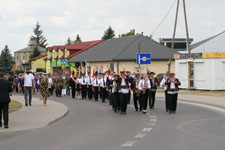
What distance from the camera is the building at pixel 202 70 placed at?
118 ft

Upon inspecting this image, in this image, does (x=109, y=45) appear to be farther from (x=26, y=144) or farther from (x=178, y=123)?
(x=26, y=144)

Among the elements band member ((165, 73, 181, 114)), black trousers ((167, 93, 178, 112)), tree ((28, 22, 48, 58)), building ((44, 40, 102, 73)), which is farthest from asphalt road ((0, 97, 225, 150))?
tree ((28, 22, 48, 58))

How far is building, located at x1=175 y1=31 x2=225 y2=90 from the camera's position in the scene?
36.0m

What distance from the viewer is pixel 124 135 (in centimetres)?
1167

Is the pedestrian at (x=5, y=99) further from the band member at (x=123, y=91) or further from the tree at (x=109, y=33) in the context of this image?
the tree at (x=109, y=33)

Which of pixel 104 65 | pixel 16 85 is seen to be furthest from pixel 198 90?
pixel 104 65

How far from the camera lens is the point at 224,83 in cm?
3612

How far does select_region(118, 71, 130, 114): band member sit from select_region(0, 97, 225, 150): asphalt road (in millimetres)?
2691

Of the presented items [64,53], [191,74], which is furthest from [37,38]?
[191,74]

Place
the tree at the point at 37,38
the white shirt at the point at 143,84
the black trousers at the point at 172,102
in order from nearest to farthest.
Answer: the black trousers at the point at 172,102 < the white shirt at the point at 143,84 < the tree at the point at 37,38

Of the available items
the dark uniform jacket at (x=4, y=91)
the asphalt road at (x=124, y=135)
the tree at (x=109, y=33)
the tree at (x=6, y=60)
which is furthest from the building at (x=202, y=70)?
the tree at (x=109, y=33)

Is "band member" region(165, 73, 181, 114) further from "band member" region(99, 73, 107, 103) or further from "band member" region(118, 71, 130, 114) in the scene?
"band member" region(99, 73, 107, 103)

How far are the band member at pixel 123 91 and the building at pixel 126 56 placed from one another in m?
34.1

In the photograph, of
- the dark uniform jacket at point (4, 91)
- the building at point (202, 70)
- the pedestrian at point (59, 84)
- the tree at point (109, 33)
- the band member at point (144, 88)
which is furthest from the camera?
the tree at point (109, 33)
